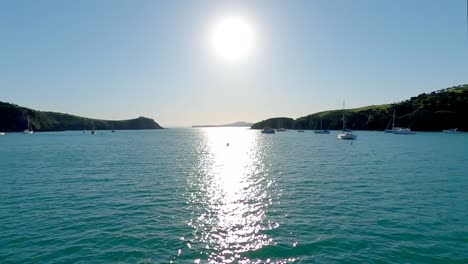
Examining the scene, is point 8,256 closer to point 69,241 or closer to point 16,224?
point 69,241

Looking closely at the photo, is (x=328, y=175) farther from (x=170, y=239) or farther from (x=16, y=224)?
(x=16, y=224)

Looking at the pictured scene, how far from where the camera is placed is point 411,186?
3978cm

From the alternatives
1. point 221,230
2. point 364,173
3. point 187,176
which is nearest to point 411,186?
point 364,173

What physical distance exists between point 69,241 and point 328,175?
40648 mm

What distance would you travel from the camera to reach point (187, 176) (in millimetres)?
50469

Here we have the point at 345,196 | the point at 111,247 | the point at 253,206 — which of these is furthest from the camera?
the point at 345,196

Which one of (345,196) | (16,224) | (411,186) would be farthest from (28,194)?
(411,186)

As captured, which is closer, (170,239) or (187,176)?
(170,239)

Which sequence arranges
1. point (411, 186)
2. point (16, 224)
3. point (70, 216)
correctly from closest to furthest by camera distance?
1. point (16, 224)
2. point (70, 216)
3. point (411, 186)

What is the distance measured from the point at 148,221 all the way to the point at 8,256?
32.3ft

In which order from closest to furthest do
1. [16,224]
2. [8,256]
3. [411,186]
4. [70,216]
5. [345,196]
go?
[8,256], [16,224], [70,216], [345,196], [411,186]

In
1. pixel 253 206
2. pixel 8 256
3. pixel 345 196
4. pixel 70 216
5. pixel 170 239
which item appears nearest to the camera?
pixel 8 256

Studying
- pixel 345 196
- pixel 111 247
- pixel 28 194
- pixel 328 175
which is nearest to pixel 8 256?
pixel 111 247

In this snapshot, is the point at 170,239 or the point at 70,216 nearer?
the point at 170,239
